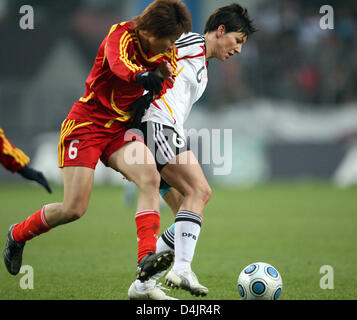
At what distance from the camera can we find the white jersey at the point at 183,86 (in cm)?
499

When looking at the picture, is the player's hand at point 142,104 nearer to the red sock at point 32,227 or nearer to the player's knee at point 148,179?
the player's knee at point 148,179

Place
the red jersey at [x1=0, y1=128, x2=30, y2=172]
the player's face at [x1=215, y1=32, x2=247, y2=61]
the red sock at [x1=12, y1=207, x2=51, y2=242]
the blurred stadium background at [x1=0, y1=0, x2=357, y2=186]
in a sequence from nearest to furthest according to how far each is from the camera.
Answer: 1. the red jersey at [x1=0, y1=128, x2=30, y2=172]
2. the red sock at [x1=12, y1=207, x2=51, y2=242]
3. the player's face at [x1=215, y1=32, x2=247, y2=61]
4. the blurred stadium background at [x1=0, y1=0, x2=357, y2=186]

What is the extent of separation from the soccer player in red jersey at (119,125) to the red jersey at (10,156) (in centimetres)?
41

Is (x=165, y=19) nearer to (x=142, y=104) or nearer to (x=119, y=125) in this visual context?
(x=142, y=104)

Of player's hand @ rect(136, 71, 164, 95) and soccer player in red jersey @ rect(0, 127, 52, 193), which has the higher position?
player's hand @ rect(136, 71, 164, 95)

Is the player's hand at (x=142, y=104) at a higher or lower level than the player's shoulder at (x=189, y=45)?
lower

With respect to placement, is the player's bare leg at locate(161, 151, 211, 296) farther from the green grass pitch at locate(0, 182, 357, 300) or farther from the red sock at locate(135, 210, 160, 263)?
the green grass pitch at locate(0, 182, 357, 300)

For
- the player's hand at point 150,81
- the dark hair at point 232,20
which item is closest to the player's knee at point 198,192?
the player's hand at point 150,81

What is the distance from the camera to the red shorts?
472 centimetres

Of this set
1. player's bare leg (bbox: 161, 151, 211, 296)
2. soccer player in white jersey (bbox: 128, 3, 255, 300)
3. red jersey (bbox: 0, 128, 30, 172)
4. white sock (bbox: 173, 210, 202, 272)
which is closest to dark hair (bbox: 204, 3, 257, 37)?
soccer player in white jersey (bbox: 128, 3, 255, 300)

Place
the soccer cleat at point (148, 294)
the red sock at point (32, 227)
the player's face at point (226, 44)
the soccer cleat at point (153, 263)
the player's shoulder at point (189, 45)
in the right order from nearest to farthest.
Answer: the soccer cleat at point (153, 263)
the soccer cleat at point (148, 294)
the red sock at point (32, 227)
the player's shoulder at point (189, 45)
the player's face at point (226, 44)

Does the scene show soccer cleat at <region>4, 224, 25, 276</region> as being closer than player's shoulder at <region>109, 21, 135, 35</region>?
No

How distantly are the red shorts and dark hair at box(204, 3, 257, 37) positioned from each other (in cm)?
119

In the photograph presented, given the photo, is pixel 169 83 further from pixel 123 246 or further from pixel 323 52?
pixel 323 52
